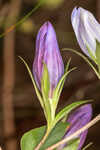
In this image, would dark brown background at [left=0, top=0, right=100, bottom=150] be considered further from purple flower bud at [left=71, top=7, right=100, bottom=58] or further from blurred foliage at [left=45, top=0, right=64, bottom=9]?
purple flower bud at [left=71, top=7, right=100, bottom=58]

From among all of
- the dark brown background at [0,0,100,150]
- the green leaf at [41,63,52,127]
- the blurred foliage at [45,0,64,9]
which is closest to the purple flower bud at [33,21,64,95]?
the green leaf at [41,63,52,127]

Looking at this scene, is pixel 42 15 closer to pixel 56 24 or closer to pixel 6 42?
pixel 56 24

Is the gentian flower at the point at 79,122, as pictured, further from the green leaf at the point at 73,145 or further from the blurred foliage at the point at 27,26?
the blurred foliage at the point at 27,26

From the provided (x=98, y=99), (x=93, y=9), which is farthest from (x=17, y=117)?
(x=93, y=9)

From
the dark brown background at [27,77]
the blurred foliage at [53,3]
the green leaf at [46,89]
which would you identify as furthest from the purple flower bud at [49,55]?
the blurred foliage at [53,3]

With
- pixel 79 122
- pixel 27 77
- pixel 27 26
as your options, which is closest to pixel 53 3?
pixel 27 26
